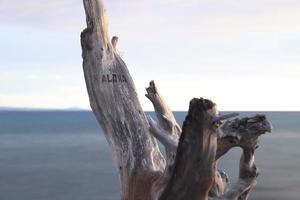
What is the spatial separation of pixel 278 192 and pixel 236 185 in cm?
2857

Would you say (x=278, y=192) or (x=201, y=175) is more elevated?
(x=201, y=175)

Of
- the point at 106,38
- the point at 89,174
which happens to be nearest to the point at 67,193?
the point at 89,174

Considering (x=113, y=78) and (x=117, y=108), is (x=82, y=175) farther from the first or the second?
(x=117, y=108)

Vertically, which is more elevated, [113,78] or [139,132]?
[113,78]

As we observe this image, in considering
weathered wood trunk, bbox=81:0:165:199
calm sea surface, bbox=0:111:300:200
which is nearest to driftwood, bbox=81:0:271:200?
weathered wood trunk, bbox=81:0:165:199

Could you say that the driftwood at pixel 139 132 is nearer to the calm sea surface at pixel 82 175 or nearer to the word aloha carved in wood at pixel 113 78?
the word aloha carved in wood at pixel 113 78

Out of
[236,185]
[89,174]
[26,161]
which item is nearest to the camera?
[236,185]

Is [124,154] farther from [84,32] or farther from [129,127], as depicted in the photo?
[84,32]

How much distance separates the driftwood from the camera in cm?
939

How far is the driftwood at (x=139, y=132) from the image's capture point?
9.39 metres

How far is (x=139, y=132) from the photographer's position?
11.5 meters

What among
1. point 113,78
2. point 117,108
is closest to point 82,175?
point 113,78

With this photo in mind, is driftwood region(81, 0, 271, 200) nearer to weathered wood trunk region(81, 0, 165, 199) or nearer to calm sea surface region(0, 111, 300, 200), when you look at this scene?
weathered wood trunk region(81, 0, 165, 199)

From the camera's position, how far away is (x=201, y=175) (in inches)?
334
